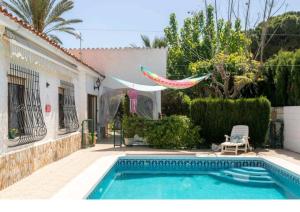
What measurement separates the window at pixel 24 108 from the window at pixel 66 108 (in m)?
2.78

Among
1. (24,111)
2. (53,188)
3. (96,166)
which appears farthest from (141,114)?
(53,188)

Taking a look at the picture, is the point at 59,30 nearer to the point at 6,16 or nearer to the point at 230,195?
the point at 6,16

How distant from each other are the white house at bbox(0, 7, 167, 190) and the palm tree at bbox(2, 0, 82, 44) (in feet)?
24.3

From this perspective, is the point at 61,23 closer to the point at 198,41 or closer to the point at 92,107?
the point at 92,107

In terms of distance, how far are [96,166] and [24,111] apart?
2801mm

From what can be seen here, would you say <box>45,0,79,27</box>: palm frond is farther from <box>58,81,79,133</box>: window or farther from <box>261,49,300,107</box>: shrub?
<box>261,49,300,107</box>: shrub

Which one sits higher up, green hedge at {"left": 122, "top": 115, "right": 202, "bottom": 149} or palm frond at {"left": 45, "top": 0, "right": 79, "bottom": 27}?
palm frond at {"left": 45, "top": 0, "right": 79, "bottom": 27}

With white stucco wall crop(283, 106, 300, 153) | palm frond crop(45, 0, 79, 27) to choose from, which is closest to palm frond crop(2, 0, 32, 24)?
palm frond crop(45, 0, 79, 27)

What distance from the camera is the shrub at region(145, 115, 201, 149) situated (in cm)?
1587

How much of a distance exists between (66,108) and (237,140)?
7.23 meters

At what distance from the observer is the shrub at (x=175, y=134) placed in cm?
1587

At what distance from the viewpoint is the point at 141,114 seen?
60.5 ft

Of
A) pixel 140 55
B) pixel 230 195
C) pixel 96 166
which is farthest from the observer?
pixel 140 55

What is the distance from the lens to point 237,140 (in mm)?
14844
